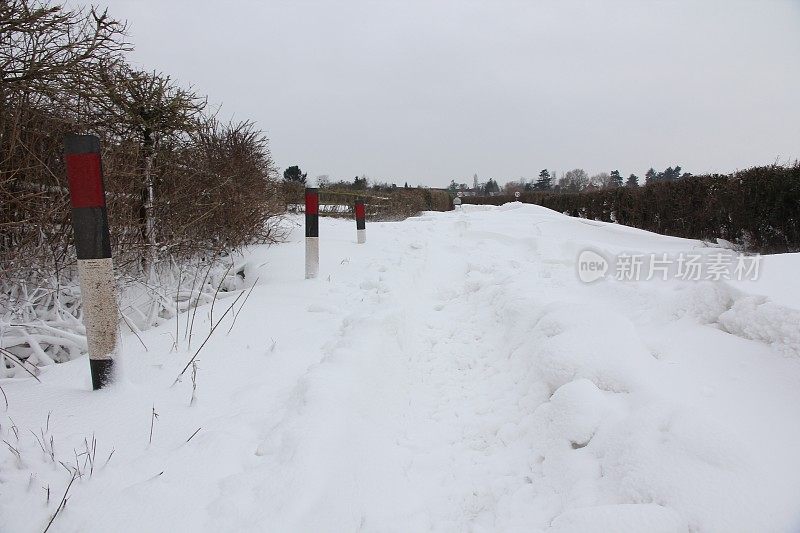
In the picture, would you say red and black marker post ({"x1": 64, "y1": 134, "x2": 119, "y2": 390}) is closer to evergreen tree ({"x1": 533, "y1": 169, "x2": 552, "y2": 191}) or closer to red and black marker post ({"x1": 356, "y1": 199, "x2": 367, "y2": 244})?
red and black marker post ({"x1": 356, "y1": 199, "x2": 367, "y2": 244})

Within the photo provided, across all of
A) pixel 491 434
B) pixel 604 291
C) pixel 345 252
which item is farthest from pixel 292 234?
pixel 491 434

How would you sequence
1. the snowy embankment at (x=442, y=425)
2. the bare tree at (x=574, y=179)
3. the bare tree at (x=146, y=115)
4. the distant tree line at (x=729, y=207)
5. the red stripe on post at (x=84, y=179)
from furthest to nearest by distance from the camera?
the bare tree at (x=574, y=179) → the distant tree line at (x=729, y=207) → the bare tree at (x=146, y=115) → the red stripe on post at (x=84, y=179) → the snowy embankment at (x=442, y=425)

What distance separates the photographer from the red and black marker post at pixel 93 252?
2.28 metres

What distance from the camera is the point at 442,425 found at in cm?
253

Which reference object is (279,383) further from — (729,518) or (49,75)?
(49,75)

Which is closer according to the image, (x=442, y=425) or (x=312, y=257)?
(x=442, y=425)

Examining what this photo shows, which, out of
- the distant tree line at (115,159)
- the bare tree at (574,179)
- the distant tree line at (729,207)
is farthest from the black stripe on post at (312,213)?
the bare tree at (574,179)

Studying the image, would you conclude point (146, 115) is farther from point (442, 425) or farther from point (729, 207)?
point (729, 207)

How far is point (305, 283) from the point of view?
4965mm

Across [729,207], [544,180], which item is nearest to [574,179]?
[544,180]

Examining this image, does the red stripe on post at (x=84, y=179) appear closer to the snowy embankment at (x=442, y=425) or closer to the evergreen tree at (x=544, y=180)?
the snowy embankment at (x=442, y=425)

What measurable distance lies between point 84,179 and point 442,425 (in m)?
2.44

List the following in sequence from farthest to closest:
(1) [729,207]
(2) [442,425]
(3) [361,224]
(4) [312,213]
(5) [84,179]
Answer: (1) [729,207], (3) [361,224], (4) [312,213], (2) [442,425], (5) [84,179]

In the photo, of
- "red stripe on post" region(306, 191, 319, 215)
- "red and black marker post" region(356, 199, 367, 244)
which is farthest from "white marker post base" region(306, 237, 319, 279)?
"red and black marker post" region(356, 199, 367, 244)
